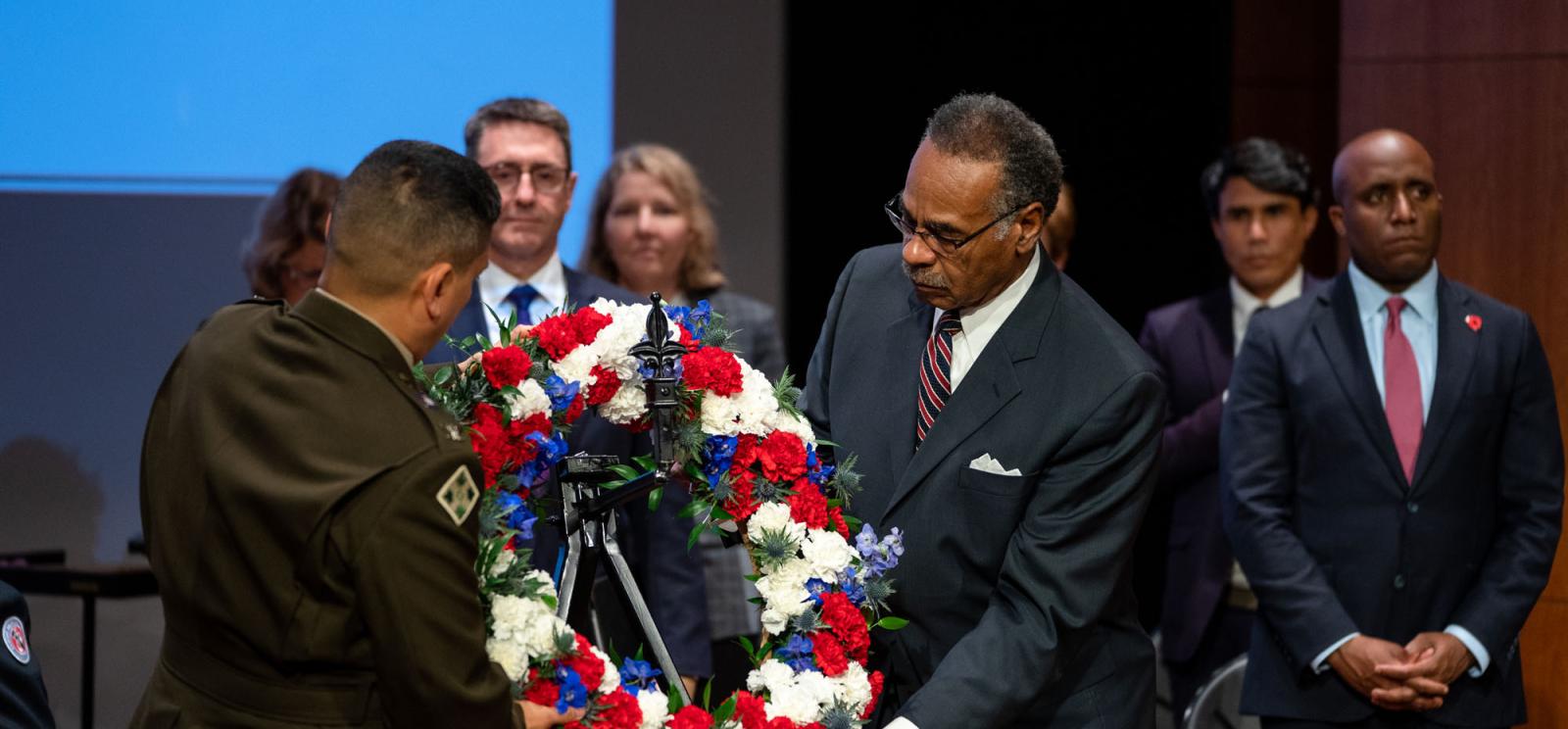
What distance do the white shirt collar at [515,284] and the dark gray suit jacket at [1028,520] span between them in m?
1.13

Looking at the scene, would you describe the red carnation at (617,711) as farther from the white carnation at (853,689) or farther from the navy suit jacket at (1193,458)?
the navy suit jacket at (1193,458)

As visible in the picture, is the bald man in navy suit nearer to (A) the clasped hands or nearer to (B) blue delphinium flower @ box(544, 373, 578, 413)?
(A) the clasped hands

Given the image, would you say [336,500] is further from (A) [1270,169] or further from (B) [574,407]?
(A) [1270,169]

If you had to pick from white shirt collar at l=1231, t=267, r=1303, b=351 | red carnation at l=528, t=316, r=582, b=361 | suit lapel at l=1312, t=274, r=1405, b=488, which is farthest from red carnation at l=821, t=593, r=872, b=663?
white shirt collar at l=1231, t=267, r=1303, b=351

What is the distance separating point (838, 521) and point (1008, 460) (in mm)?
316

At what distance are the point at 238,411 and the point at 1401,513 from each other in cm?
267

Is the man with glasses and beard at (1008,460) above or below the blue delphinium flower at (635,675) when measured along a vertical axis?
above

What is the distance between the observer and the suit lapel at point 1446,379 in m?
3.74

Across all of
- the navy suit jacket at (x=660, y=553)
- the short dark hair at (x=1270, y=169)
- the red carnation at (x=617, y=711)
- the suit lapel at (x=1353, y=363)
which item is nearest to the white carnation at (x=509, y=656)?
the red carnation at (x=617, y=711)

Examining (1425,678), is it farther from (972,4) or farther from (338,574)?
(972,4)

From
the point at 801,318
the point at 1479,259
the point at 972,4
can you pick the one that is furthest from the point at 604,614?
the point at 972,4

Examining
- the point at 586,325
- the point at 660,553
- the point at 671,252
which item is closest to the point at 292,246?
the point at 671,252

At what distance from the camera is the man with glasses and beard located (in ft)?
9.16

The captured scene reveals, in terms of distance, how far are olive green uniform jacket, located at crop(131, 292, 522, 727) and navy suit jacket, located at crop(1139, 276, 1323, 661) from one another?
294cm
